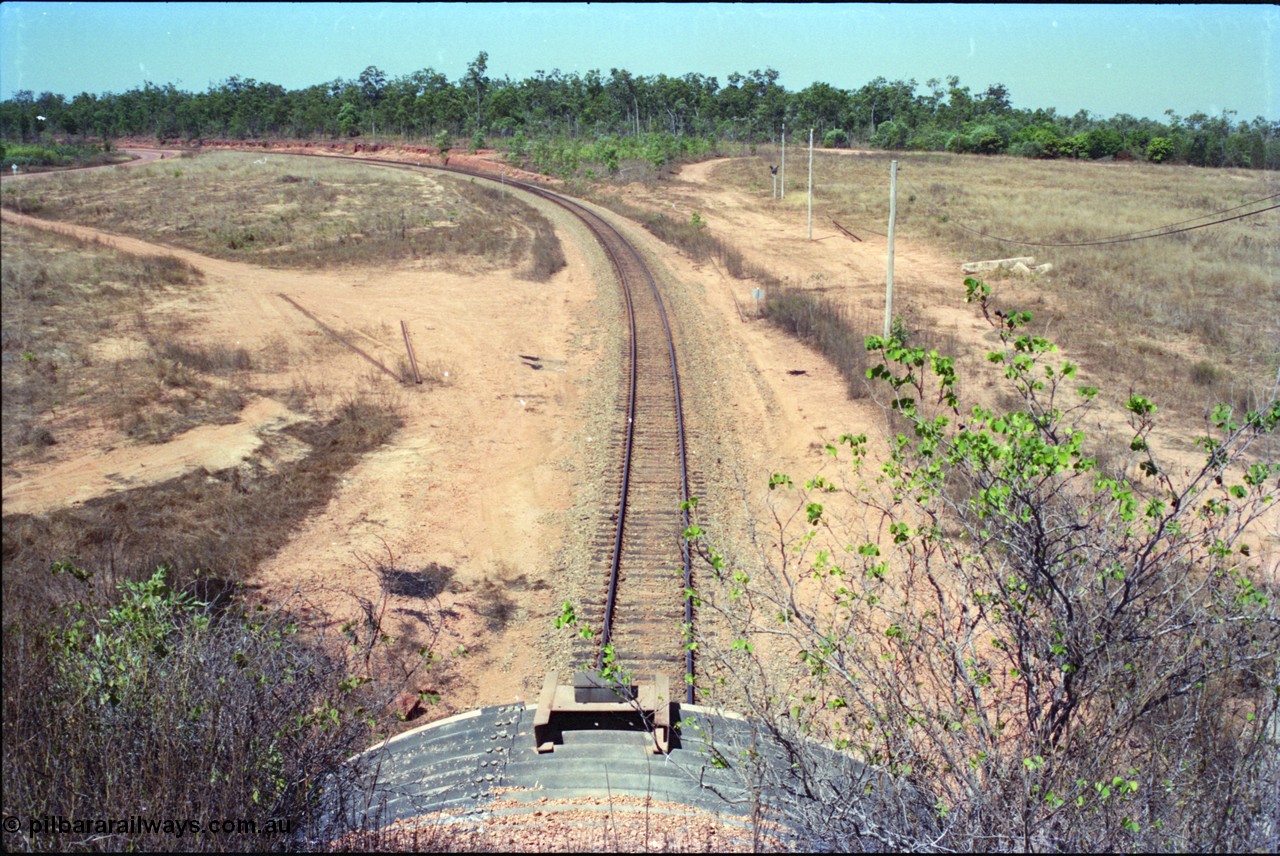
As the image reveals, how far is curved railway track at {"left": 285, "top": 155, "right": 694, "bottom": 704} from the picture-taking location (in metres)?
10.9

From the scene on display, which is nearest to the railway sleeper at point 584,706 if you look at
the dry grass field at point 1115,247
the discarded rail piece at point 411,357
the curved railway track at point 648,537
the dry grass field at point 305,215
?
the curved railway track at point 648,537

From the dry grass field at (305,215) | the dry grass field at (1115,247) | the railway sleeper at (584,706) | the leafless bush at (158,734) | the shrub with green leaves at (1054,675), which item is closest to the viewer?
the leafless bush at (158,734)

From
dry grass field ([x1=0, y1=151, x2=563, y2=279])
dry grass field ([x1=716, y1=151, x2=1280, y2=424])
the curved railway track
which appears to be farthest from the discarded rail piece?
dry grass field ([x1=716, y1=151, x2=1280, y2=424])

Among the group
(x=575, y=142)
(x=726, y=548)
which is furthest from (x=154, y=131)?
(x=726, y=548)

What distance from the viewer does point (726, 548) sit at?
13359 mm

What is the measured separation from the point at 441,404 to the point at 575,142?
203 ft

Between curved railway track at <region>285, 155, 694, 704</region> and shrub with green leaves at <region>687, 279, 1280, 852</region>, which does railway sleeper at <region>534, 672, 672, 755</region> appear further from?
shrub with green leaves at <region>687, 279, 1280, 852</region>

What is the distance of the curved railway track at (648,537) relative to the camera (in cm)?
1091

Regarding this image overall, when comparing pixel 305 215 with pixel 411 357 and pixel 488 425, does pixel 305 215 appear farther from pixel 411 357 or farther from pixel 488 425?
pixel 488 425

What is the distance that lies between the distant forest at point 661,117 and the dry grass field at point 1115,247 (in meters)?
8.01

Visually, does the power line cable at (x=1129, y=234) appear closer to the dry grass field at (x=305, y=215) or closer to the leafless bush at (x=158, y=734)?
the dry grass field at (x=305, y=215)

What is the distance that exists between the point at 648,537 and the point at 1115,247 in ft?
104

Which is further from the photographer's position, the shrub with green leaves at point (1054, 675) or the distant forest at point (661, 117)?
the distant forest at point (661, 117)

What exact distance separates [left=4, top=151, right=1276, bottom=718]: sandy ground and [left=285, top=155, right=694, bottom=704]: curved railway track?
1.57ft
